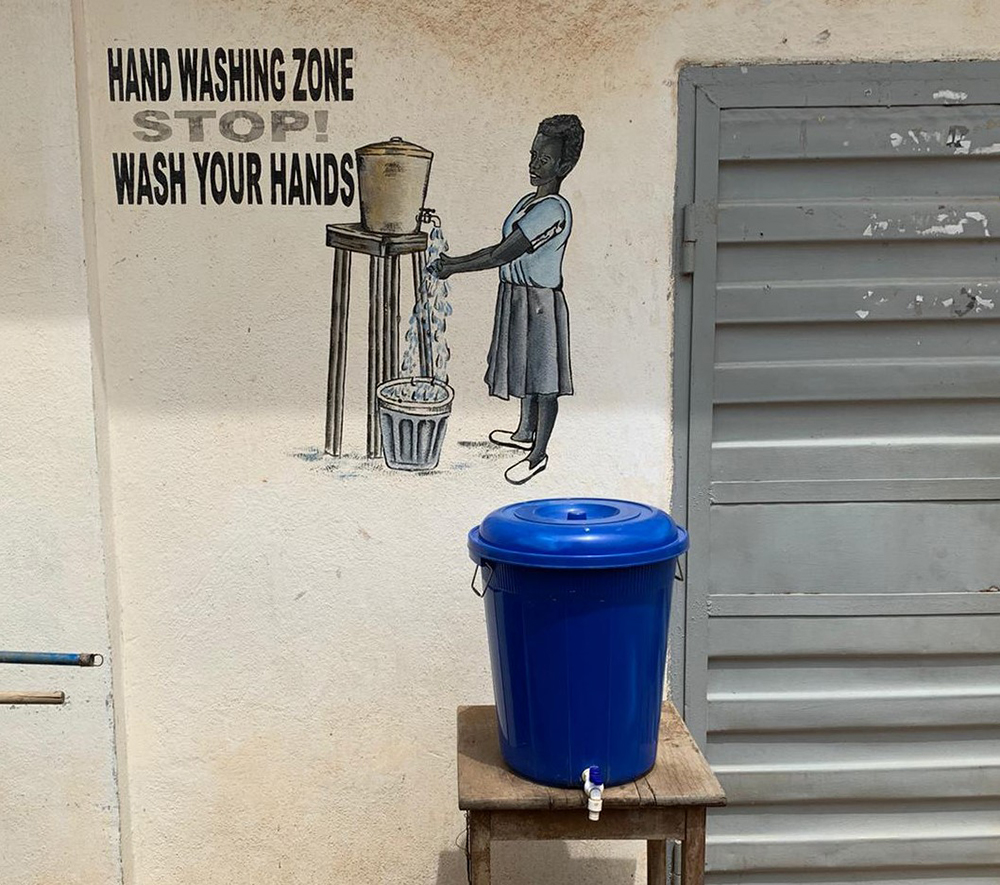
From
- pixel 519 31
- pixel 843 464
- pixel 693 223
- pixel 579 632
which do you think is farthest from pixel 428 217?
pixel 843 464

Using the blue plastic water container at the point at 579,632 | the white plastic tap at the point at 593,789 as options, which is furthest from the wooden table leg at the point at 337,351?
the white plastic tap at the point at 593,789

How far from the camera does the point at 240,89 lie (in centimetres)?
289

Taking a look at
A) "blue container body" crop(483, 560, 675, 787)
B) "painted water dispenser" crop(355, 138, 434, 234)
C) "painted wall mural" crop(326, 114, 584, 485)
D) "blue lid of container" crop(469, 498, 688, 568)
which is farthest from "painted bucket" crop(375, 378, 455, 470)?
"blue container body" crop(483, 560, 675, 787)

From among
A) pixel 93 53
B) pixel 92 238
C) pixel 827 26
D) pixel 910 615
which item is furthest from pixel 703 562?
pixel 93 53

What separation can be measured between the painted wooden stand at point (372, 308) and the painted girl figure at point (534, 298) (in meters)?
0.13

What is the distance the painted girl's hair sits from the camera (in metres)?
2.91

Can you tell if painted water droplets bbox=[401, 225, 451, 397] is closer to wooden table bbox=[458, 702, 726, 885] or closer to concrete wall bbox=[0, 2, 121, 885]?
concrete wall bbox=[0, 2, 121, 885]

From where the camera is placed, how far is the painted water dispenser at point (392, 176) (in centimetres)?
292

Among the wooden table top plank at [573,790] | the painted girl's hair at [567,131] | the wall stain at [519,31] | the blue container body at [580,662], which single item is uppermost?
the wall stain at [519,31]

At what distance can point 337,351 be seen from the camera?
2.98 m

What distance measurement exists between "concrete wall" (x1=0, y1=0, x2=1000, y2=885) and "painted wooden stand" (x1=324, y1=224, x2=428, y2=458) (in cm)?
4

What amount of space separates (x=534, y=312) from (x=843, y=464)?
43.1 inches

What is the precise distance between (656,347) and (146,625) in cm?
186

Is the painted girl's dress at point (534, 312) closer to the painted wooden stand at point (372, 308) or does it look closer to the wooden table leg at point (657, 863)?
the painted wooden stand at point (372, 308)
